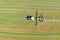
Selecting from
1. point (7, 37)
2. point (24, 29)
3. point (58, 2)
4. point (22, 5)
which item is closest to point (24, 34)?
point (24, 29)

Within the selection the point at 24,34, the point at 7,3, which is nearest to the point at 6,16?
the point at 7,3

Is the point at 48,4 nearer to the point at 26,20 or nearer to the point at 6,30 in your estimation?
the point at 26,20

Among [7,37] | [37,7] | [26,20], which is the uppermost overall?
[37,7]

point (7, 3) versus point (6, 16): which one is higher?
point (7, 3)

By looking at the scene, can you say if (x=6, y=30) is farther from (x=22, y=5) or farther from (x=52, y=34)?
(x=52, y=34)

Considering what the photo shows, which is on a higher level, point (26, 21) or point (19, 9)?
point (19, 9)

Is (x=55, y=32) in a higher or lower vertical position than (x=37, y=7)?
lower
